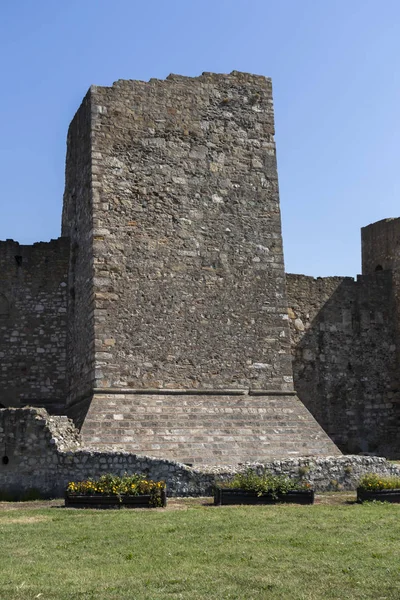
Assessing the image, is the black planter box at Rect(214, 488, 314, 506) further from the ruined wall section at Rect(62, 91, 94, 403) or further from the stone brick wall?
the ruined wall section at Rect(62, 91, 94, 403)

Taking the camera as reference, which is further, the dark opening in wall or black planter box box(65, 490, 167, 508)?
the dark opening in wall

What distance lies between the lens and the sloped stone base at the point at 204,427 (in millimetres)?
17141

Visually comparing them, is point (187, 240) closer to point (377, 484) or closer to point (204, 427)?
point (204, 427)

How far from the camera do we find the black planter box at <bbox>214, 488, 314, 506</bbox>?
14586 millimetres

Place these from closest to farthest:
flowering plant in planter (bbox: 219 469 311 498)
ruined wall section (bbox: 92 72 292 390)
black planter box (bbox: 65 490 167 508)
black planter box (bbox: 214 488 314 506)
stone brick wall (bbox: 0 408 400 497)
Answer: black planter box (bbox: 65 490 167 508) → black planter box (bbox: 214 488 314 506) → flowering plant in planter (bbox: 219 469 311 498) → stone brick wall (bbox: 0 408 400 497) → ruined wall section (bbox: 92 72 292 390)

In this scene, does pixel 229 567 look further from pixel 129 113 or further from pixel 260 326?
pixel 129 113

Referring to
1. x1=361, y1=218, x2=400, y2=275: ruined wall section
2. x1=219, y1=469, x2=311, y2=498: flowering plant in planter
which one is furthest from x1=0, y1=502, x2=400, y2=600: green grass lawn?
x1=361, y1=218, x2=400, y2=275: ruined wall section

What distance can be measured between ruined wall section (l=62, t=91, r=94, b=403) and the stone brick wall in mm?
2375

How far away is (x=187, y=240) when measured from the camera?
19922 millimetres

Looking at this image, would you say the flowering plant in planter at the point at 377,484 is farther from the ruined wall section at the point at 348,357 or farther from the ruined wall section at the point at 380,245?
the ruined wall section at the point at 380,245

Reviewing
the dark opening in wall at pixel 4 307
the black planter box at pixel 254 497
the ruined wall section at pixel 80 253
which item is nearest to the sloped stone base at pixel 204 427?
the ruined wall section at pixel 80 253

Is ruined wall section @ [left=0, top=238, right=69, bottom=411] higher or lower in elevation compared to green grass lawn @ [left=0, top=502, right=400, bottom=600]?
higher

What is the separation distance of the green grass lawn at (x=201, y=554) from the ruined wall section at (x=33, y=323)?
817 cm

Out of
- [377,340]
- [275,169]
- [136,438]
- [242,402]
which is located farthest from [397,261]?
[136,438]
